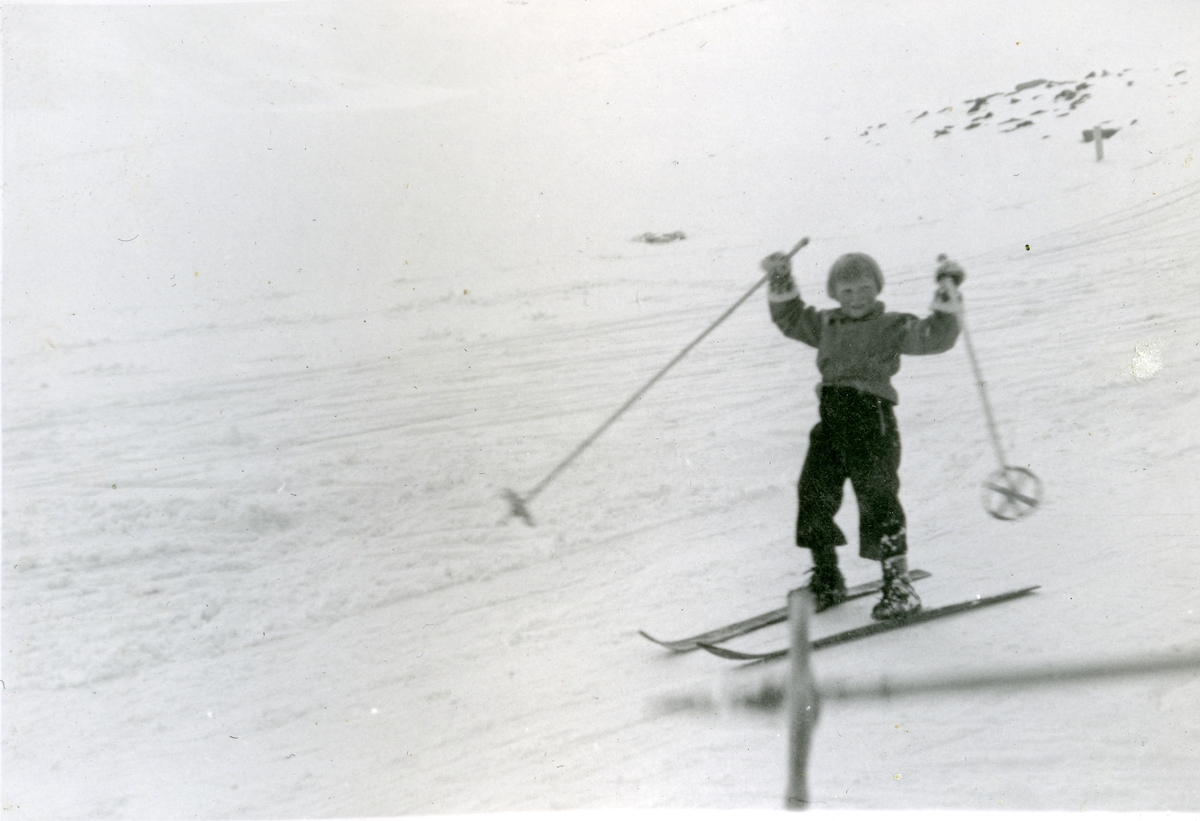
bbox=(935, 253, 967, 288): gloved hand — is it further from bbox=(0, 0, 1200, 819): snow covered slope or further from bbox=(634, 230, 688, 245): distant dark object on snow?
bbox=(634, 230, 688, 245): distant dark object on snow

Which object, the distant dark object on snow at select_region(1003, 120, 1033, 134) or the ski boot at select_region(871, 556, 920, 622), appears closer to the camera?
the ski boot at select_region(871, 556, 920, 622)

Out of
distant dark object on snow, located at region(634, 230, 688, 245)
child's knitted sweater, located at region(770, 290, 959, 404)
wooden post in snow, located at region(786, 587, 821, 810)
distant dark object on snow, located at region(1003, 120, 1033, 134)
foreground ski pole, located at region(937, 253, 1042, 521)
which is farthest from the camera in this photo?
distant dark object on snow, located at region(1003, 120, 1033, 134)

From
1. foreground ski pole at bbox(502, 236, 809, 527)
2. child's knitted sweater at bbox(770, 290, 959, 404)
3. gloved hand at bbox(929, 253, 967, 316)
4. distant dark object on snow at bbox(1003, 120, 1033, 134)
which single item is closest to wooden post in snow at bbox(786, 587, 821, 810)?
child's knitted sweater at bbox(770, 290, 959, 404)

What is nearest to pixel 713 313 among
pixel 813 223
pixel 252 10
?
pixel 813 223

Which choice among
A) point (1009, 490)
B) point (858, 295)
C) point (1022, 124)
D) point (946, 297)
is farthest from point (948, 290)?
point (1022, 124)

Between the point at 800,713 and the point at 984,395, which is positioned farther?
the point at 984,395

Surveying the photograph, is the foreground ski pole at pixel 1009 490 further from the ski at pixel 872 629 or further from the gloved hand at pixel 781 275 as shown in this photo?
the gloved hand at pixel 781 275

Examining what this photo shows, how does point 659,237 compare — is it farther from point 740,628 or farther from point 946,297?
point 740,628
